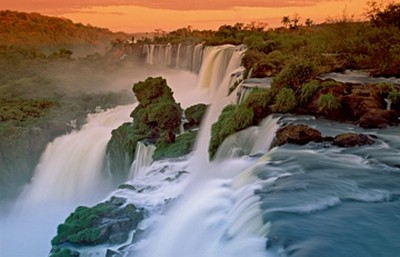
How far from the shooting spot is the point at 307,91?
12898 millimetres

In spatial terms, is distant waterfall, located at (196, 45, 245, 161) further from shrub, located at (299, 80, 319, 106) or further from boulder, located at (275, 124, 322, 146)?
boulder, located at (275, 124, 322, 146)

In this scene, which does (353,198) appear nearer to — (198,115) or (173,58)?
(198,115)

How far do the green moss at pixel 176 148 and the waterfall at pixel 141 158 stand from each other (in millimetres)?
629

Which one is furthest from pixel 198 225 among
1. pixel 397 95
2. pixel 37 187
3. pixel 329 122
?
pixel 37 187

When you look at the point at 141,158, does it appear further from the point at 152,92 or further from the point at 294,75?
the point at 294,75

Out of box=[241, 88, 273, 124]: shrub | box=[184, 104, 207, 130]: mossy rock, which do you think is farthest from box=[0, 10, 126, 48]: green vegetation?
box=[241, 88, 273, 124]: shrub

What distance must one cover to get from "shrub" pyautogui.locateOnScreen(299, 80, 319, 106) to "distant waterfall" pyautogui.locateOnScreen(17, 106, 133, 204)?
8.48 metres

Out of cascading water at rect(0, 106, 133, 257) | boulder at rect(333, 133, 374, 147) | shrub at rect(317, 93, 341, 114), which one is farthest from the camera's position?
cascading water at rect(0, 106, 133, 257)

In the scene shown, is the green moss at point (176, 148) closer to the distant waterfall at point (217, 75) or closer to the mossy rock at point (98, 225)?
the distant waterfall at point (217, 75)

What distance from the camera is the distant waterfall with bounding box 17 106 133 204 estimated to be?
61.0ft

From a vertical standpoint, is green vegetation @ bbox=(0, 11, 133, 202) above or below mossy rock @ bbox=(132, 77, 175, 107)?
below

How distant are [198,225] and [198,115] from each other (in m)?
9.77

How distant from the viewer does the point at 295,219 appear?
6898 mm

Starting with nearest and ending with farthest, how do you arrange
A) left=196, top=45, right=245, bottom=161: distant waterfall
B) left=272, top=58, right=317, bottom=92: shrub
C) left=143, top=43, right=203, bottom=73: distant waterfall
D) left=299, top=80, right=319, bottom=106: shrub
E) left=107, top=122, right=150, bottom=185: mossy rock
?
1. left=299, top=80, right=319, bottom=106: shrub
2. left=272, top=58, right=317, bottom=92: shrub
3. left=196, top=45, right=245, bottom=161: distant waterfall
4. left=107, top=122, right=150, bottom=185: mossy rock
5. left=143, top=43, right=203, bottom=73: distant waterfall
